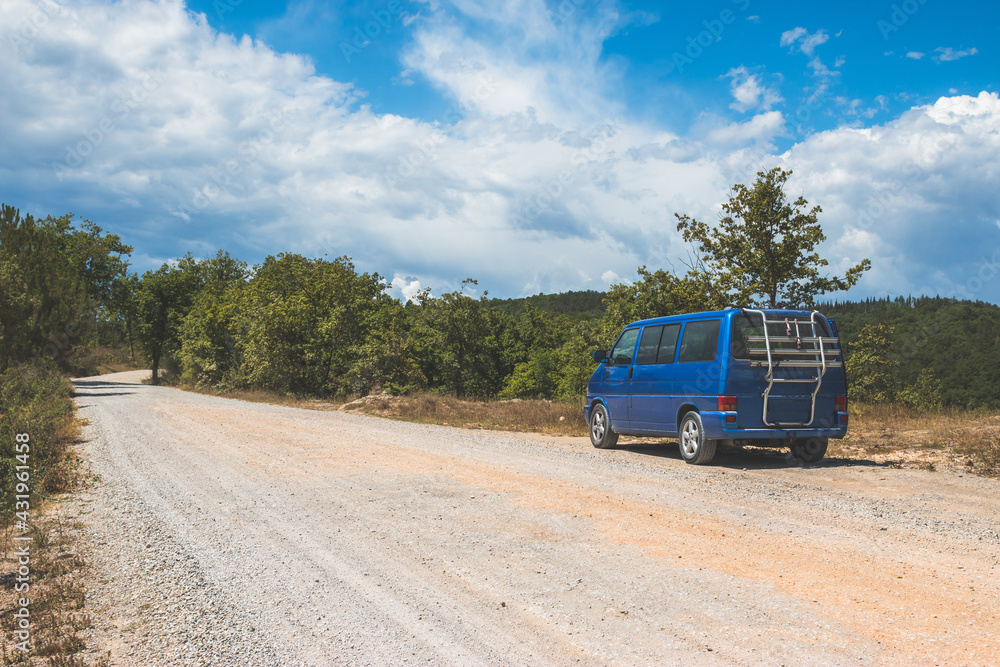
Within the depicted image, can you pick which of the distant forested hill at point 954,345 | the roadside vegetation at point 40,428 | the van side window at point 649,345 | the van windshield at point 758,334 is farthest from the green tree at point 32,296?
the distant forested hill at point 954,345

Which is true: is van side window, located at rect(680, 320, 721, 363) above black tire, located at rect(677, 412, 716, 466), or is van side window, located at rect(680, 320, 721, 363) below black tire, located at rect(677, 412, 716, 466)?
above

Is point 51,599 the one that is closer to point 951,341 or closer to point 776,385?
point 776,385

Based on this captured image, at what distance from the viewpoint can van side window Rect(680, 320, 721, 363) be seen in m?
9.85

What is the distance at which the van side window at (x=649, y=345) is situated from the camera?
1122 cm

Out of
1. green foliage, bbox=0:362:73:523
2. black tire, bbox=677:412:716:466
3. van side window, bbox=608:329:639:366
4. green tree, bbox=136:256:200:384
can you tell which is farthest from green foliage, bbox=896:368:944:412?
green tree, bbox=136:256:200:384

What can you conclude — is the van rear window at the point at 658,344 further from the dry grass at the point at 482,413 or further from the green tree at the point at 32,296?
the green tree at the point at 32,296

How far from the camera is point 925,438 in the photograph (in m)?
12.2

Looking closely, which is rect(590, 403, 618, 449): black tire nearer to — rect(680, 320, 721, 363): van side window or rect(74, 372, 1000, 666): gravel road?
rect(680, 320, 721, 363): van side window

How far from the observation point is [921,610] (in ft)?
12.9

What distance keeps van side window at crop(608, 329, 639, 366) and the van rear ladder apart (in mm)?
2574

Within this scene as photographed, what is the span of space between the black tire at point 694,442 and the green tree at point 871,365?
A: 26.8 metres

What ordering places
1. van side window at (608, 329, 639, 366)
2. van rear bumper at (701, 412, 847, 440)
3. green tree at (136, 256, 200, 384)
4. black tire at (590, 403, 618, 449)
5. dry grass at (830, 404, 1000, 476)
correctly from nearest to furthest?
van rear bumper at (701, 412, 847, 440) → dry grass at (830, 404, 1000, 476) → van side window at (608, 329, 639, 366) → black tire at (590, 403, 618, 449) → green tree at (136, 256, 200, 384)

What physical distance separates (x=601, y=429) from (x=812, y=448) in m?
3.82

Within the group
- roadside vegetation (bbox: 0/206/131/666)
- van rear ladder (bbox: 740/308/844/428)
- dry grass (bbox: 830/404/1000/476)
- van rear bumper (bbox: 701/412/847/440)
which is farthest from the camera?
dry grass (bbox: 830/404/1000/476)
